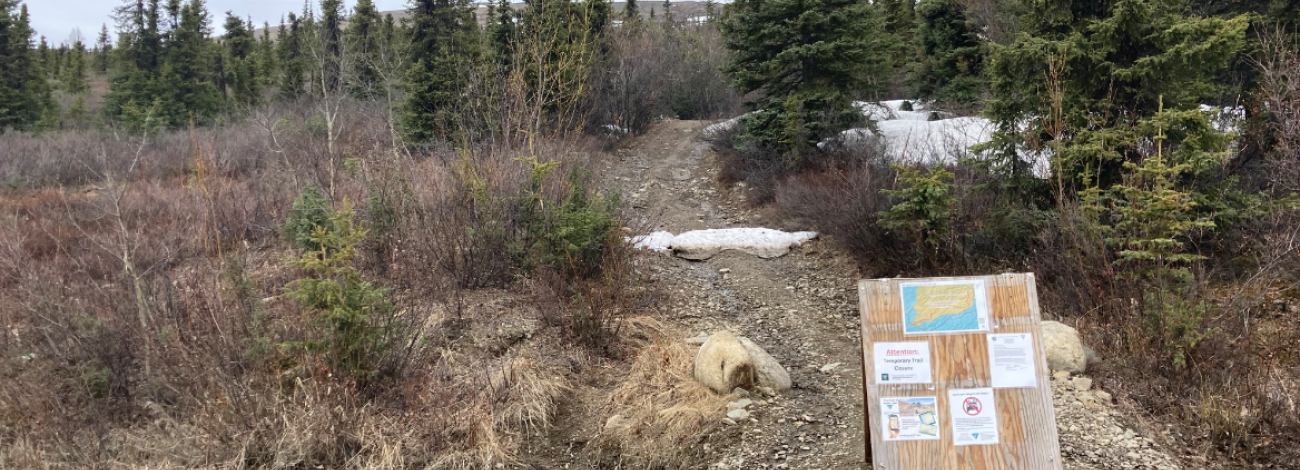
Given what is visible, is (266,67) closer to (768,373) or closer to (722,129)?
(722,129)

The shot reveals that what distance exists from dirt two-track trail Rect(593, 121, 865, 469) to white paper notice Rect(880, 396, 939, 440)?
105 centimetres

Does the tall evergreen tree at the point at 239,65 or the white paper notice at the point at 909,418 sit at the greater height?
the tall evergreen tree at the point at 239,65

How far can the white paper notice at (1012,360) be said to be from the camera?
352cm

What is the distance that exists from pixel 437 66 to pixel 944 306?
56.6 feet

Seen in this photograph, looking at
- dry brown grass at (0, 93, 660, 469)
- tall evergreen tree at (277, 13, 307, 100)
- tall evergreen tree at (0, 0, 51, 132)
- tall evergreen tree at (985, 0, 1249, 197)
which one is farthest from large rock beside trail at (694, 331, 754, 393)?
tall evergreen tree at (0, 0, 51, 132)

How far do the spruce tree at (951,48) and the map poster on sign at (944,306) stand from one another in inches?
592

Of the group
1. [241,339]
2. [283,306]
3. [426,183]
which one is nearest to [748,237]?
[426,183]

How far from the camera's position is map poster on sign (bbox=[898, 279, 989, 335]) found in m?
3.58

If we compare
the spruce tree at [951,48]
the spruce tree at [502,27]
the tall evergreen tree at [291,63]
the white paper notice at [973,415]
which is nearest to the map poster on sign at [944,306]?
the white paper notice at [973,415]

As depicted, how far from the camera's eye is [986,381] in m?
3.53

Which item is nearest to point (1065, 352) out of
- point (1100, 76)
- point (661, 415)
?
point (661, 415)

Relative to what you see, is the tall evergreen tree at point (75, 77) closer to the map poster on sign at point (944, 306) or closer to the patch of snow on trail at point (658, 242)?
the patch of snow on trail at point (658, 242)

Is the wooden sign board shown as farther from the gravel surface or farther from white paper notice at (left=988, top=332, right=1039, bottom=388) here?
the gravel surface

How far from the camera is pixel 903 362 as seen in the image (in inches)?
141
